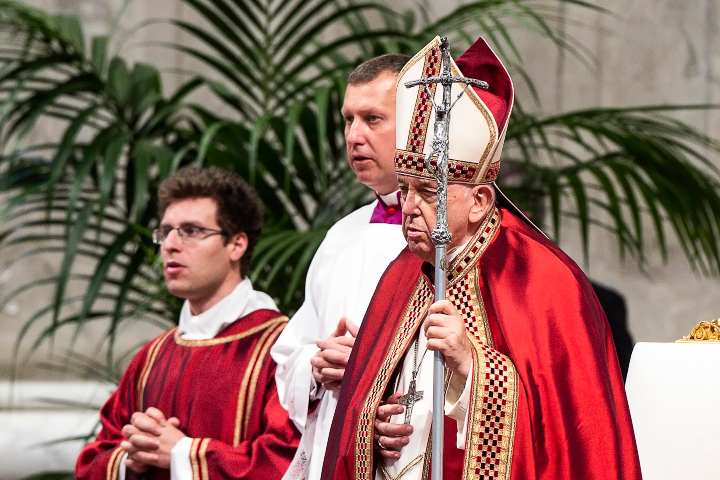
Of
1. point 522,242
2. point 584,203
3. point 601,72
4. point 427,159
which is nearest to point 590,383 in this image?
point 522,242

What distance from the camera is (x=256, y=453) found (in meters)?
4.32

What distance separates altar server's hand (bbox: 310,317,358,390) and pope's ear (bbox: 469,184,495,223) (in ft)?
2.00

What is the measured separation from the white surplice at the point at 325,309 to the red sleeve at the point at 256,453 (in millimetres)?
161

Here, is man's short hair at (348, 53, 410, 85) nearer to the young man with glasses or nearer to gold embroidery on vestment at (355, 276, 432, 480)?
gold embroidery on vestment at (355, 276, 432, 480)

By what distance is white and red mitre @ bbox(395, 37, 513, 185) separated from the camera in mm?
3230

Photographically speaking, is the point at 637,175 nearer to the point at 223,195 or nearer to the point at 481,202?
the point at 223,195

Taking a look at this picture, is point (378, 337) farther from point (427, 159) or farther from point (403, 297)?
point (427, 159)

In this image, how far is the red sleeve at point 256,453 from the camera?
4.29 m

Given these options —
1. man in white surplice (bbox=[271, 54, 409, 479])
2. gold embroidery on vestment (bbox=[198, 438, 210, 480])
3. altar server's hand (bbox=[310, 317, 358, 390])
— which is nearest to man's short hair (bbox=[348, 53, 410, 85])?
man in white surplice (bbox=[271, 54, 409, 479])

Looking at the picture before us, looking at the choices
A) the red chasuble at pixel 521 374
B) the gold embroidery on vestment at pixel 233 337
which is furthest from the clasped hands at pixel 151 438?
the red chasuble at pixel 521 374

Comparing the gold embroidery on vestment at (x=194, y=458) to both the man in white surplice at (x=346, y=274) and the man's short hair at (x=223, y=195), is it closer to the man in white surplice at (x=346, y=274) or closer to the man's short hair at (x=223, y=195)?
the man in white surplice at (x=346, y=274)

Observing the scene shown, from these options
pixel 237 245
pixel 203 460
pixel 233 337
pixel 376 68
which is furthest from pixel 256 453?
pixel 376 68

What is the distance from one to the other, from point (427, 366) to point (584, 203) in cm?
247

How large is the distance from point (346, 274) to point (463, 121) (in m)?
0.90
